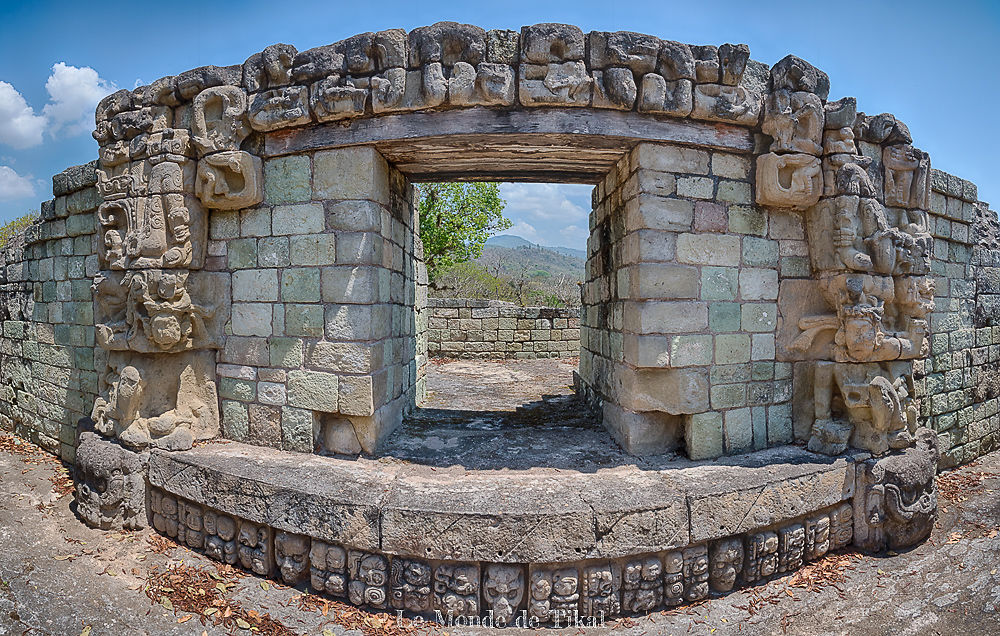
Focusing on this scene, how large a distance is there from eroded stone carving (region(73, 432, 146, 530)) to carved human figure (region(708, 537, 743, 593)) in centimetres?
423

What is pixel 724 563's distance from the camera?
10.6ft

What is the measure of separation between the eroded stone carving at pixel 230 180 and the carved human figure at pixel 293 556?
8.15 feet

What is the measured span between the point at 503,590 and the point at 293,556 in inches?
56.6

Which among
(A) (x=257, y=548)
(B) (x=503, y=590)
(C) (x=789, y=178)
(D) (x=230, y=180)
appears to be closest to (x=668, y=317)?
(C) (x=789, y=178)

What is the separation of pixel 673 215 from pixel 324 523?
3.19 meters

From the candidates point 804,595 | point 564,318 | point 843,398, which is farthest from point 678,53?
point 564,318

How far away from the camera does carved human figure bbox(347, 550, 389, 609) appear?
3096 mm

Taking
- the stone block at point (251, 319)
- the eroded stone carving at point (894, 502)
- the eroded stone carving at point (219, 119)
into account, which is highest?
the eroded stone carving at point (219, 119)

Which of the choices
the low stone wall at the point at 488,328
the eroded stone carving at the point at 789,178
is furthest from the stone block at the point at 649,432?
the low stone wall at the point at 488,328

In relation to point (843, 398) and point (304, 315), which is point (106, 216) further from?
point (843, 398)

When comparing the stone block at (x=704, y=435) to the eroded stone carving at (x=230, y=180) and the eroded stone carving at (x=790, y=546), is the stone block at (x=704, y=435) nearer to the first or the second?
the eroded stone carving at (x=790, y=546)

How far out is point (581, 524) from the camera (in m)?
2.96

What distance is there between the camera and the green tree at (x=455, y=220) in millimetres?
16062

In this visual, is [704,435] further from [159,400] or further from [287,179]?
[159,400]
